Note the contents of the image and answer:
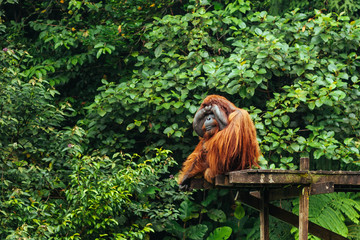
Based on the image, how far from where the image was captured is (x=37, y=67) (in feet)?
24.9

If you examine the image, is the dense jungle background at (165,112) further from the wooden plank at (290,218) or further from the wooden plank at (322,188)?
the wooden plank at (322,188)

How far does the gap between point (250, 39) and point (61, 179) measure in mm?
2797

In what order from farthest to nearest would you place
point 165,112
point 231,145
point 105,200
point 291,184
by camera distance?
point 165,112, point 105,200, point 231,145, point 291,184

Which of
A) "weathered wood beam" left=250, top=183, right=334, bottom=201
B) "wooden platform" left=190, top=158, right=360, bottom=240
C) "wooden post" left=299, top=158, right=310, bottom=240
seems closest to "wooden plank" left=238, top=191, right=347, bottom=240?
"wooden platform" left=190, top=158, right=360, bottom=240

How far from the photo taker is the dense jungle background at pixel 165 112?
6172 mm

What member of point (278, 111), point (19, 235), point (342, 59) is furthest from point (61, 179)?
point (342, 59)

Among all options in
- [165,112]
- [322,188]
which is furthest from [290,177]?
[165,112]

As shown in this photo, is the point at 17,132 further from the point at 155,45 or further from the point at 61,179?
the point at 155,45

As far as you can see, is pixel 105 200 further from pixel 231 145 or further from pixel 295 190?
pixel 295 190

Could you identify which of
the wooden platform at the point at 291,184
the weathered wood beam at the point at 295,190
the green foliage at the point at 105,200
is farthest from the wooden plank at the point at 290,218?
the green foliage at the point at 105,200

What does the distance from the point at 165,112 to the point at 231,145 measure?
9.37ft

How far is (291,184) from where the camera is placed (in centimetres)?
414

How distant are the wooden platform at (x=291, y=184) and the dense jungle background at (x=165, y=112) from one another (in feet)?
4.41

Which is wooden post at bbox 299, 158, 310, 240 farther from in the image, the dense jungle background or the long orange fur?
the dense jungle background
